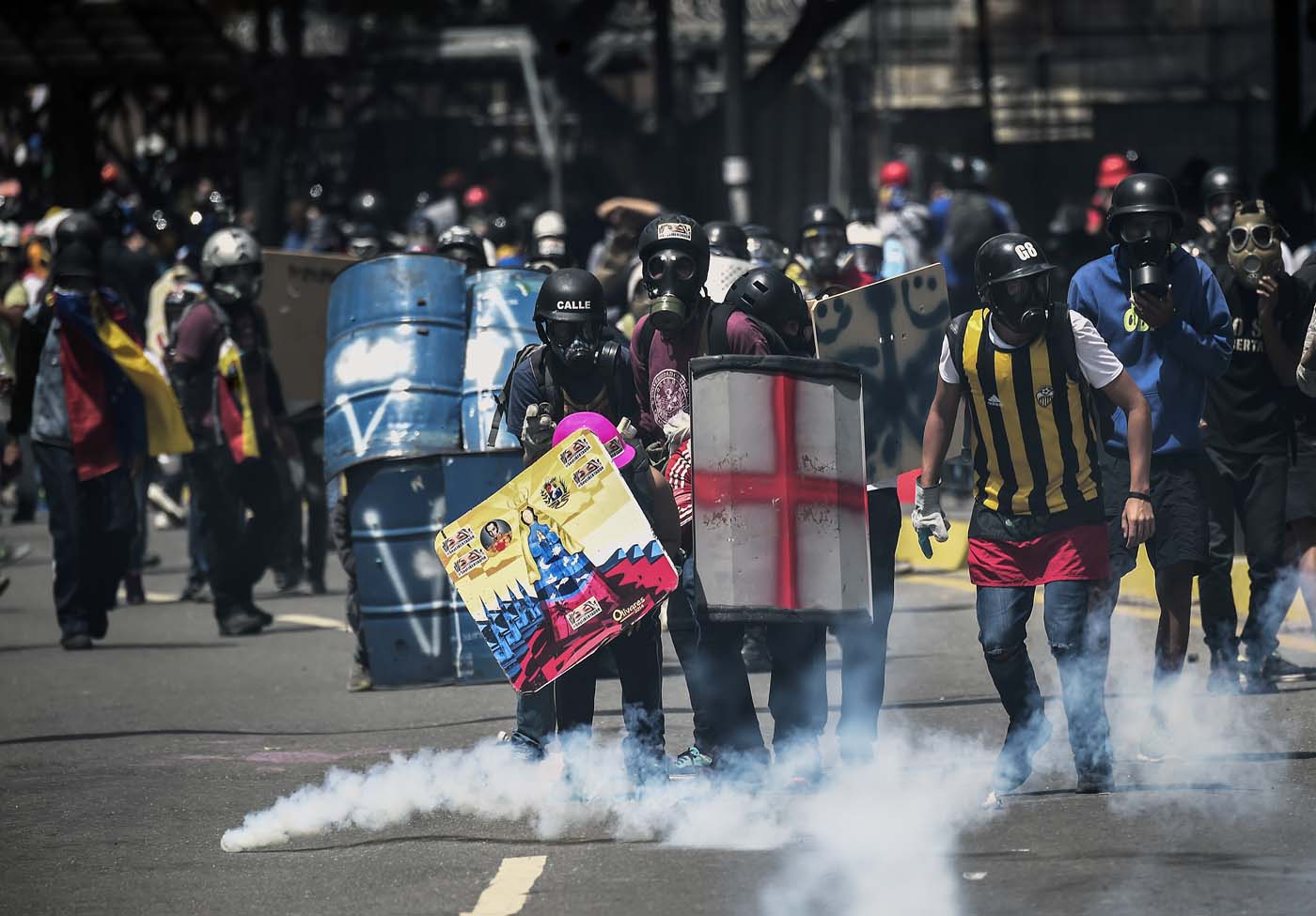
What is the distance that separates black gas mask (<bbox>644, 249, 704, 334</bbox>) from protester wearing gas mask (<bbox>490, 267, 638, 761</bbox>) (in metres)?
0.16

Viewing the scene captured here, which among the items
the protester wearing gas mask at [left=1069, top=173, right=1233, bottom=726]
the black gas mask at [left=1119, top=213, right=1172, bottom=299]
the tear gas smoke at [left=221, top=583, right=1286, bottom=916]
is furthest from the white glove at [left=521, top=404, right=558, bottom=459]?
the black gas mask at [left=1119, top=213, right=1172, bottom=299]

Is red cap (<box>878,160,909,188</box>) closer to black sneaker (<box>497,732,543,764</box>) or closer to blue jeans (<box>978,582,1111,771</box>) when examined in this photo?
black sneaker (<box>497,732,543,764</box>)

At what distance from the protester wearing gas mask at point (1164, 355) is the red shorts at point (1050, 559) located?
614 millimetres

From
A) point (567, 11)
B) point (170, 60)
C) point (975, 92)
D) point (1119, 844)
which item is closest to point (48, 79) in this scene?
point (170, 60)

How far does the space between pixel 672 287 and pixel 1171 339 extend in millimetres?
1668

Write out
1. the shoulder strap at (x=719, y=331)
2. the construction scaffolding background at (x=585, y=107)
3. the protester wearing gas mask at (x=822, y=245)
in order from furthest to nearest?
the construction scaffolding background at (x=585, y=107) → the protester wearing gas mask at (x=822, y=245) → the shoulder strap at (x=719, y=331)

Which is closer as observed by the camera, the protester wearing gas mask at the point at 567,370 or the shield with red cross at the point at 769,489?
the shield with red cross at the point at 769,489

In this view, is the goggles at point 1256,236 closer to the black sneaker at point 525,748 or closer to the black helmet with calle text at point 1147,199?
the black helmet with calle text at point 1147,199

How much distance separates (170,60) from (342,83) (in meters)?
1.87

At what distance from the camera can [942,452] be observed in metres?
6.86

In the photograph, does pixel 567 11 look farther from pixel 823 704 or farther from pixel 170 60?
pixel 823 704

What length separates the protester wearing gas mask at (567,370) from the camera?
266 inches

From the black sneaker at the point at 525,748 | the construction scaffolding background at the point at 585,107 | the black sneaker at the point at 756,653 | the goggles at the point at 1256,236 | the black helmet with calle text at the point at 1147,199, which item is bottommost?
the black sneaker at the point at 756,653

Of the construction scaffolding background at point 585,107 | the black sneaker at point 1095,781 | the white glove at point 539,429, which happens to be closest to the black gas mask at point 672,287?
the white glove at point 539,429
